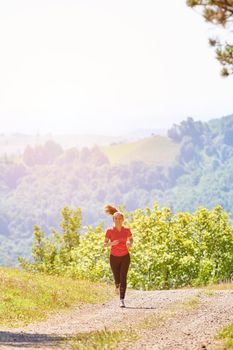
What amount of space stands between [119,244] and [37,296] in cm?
468

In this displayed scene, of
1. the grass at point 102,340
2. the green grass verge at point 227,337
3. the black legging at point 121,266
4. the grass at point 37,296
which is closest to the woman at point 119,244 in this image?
the black legging at point 121,266

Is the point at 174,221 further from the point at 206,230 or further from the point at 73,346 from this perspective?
the point at 73,346

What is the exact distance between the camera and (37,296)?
2550 centimetres

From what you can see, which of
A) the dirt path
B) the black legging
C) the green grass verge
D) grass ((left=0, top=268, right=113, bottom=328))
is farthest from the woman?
the green grass verge

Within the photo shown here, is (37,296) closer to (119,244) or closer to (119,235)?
(119,244)

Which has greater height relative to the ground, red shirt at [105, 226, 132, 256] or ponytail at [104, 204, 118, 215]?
ponytail at [104, 204, 118, 215]

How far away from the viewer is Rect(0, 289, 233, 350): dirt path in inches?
573

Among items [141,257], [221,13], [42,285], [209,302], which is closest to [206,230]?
[141,257]

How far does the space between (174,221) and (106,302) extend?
95.6 ft

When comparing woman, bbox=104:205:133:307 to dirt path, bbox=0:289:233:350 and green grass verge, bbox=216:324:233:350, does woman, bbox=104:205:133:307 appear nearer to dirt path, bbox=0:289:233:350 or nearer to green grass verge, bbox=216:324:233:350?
dirt path, bbox=0:289:233:350

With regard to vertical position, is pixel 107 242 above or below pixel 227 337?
above

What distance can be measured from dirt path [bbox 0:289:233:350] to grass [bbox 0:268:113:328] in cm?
73

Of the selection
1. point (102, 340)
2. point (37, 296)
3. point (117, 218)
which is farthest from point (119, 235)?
point (102, 340)

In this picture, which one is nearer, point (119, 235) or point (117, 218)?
point (117, 218)
